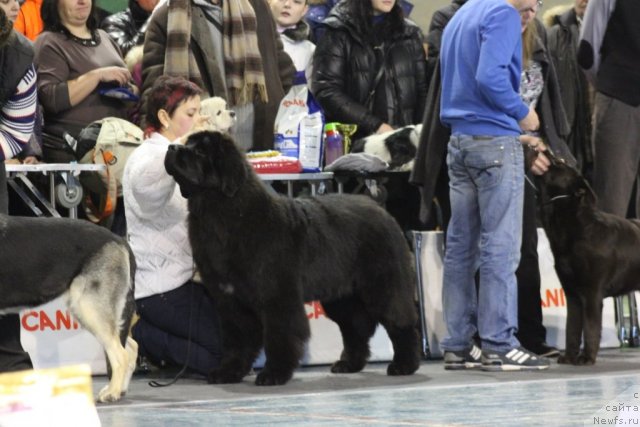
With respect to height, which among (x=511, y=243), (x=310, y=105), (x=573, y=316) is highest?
(x=310, y=105)

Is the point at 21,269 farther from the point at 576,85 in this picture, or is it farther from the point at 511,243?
the point at 576,85

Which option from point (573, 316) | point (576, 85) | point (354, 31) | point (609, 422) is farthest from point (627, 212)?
point (609, 422)

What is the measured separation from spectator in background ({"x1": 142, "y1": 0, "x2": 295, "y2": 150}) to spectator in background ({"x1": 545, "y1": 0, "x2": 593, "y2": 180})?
2.07 meters

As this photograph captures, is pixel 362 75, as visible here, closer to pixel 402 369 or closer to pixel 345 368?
pixel 345 368

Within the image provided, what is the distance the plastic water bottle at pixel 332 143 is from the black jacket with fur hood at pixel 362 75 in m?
0.28

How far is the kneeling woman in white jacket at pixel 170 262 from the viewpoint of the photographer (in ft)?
21.1

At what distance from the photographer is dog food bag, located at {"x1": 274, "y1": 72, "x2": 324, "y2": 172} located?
7445 millimetres

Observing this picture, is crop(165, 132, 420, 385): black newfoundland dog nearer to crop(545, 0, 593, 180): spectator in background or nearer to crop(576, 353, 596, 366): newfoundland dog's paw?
crop(576, 353, 596, 366): newfoundland dog's paw

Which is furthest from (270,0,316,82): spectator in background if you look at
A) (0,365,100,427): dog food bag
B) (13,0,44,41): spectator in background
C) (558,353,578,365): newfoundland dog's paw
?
(0,365,100,427): dog food bag

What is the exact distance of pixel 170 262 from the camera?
6496 millimetres

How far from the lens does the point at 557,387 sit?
568cm

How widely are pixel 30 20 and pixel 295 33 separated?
5.42 feet

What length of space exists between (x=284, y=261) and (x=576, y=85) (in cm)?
343

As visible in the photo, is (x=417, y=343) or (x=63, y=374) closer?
(x=63, y=374)
